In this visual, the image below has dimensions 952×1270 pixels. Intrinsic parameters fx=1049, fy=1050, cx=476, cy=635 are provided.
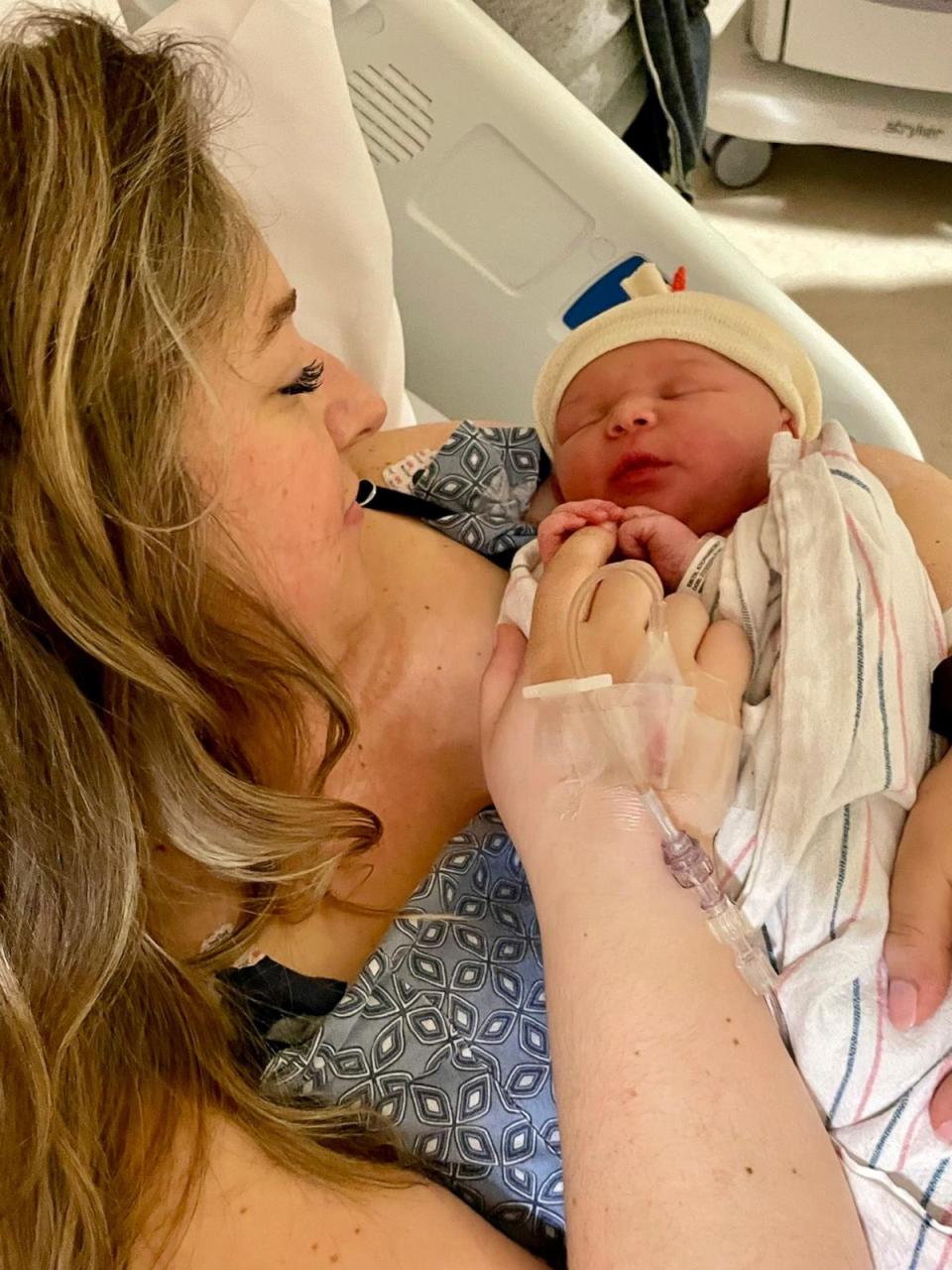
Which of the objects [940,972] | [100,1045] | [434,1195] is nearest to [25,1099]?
[100,1045]

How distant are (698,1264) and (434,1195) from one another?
0.69ft

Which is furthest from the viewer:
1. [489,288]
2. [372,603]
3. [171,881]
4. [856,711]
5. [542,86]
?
[489,288]

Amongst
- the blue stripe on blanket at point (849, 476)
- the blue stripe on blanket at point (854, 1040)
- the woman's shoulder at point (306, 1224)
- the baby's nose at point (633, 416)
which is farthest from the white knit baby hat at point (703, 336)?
the woman's shoulder at point (306, 1224)

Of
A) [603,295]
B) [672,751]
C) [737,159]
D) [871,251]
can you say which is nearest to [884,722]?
[672,751]

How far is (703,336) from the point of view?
1118 mm

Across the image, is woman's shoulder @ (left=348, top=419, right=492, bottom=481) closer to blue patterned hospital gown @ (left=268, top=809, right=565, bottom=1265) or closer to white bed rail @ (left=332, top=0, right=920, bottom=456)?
white bed rail @ (left=332, top=0, right=920, bottom=456)

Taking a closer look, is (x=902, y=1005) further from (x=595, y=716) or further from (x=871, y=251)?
(x=871, y=251)

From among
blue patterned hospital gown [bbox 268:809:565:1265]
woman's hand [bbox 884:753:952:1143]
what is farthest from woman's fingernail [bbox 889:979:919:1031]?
blue patterned hospital gown [bbox 268:809:565:1265]

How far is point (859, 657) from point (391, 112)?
0.99m

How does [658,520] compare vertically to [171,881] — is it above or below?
above

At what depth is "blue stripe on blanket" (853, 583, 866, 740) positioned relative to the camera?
0.76m

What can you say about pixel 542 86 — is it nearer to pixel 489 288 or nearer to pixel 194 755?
pixel 489 288

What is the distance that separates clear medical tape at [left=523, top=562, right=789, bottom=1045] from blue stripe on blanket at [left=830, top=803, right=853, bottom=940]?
55mm

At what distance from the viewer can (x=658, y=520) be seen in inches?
37.2
